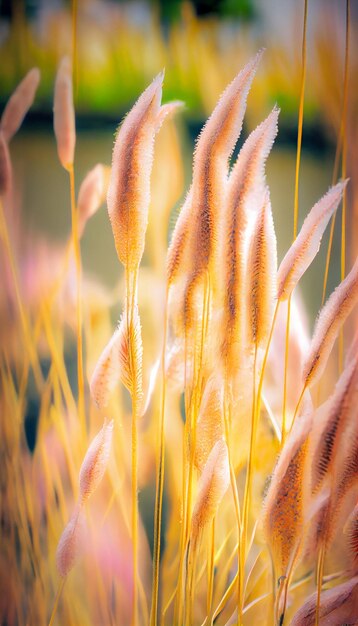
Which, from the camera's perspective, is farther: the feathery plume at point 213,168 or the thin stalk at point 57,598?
the thin stalk at point 57,598

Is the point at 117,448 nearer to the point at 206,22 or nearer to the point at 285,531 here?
the point at 285,531

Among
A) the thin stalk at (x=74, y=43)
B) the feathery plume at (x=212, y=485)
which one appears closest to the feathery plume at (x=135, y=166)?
the thin stalk at (x=74, y=43)

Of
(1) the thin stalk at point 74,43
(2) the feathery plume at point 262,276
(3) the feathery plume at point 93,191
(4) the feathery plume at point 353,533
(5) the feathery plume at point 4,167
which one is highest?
(1) the thin stalk at point 74,43

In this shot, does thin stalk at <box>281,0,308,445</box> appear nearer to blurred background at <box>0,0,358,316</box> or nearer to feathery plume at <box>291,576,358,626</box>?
blurred background at <box>0,0,358,316</box>

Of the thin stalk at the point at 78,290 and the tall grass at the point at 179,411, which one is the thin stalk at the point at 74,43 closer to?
the tall grass at the point at 179,411

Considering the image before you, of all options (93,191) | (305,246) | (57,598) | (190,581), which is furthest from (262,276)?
(57,598)

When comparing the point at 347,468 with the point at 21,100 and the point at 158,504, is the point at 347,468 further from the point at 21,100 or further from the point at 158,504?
the point at 21,100

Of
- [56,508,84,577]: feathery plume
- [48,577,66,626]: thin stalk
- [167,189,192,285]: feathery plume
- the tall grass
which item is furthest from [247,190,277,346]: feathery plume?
[48,577,66,626]: thin stalk
